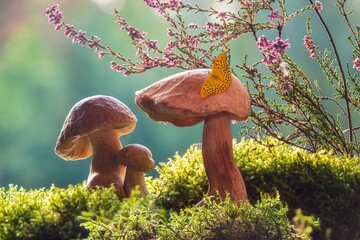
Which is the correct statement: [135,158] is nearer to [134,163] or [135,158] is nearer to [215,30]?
[134,163]

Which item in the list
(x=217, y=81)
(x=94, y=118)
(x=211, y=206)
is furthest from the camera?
(x=94, y=118)

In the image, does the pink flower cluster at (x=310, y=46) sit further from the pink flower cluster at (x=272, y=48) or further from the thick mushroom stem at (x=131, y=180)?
the thick mushroom stem at (x=131, y=180)

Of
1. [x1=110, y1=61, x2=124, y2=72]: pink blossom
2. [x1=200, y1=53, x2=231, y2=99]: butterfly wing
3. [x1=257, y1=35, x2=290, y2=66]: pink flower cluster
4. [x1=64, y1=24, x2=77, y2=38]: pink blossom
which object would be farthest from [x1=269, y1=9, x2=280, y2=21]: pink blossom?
[x1=64, y1=24, x2=77, y2=38]: pink blossom

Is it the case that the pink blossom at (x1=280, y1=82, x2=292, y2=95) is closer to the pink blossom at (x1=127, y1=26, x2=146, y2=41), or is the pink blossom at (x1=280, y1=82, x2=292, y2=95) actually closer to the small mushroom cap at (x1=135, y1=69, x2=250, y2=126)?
the small mushroom cap at (x1=135, y1=69, x2=250, y2=126)

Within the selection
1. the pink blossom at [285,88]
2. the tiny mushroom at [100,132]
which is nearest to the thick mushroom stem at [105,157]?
the tiny mushroom at [100,132]

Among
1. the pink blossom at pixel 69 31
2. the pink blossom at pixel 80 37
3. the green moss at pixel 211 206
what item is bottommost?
the green moss at pixel 211 206

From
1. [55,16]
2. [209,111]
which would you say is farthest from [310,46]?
[55,16]

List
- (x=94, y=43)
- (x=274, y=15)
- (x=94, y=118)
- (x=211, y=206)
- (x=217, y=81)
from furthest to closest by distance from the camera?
(x=94, y=43) → (x=274, y=15) → (x=94, y=118) → (x=217, y=81) → (x=211, y=206)
